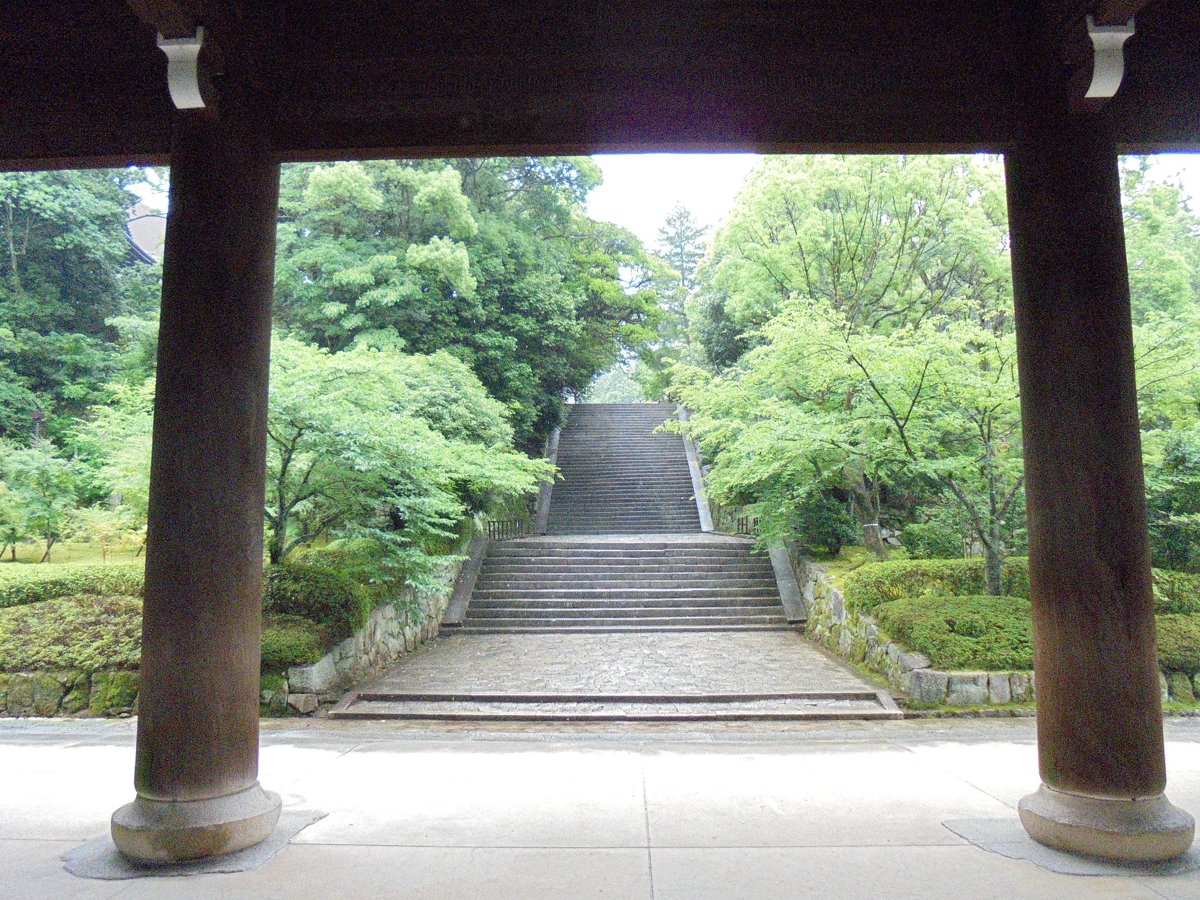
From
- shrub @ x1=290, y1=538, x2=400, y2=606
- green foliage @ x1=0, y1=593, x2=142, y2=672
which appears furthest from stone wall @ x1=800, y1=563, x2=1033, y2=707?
green foliage @ x1=0, y1=593, x2=142, y2=672

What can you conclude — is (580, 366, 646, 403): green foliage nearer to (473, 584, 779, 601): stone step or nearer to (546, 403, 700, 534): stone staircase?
(546, 403, 700, 534): stone staircase

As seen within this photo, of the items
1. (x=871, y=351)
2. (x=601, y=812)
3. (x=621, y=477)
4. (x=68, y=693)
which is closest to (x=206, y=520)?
(x=601, y=812)

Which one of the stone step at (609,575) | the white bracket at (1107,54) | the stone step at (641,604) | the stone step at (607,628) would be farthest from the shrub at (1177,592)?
the white bracket at (1107,54)

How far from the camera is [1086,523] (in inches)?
122

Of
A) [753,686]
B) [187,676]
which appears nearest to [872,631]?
[753,686]

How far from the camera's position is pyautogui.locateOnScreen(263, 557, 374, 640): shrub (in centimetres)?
807

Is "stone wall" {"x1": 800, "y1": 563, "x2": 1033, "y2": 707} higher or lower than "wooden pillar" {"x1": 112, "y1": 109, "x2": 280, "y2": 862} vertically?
lower

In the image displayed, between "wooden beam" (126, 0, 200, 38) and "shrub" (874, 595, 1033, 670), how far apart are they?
7333 millimetres

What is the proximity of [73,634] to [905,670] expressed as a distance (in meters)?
8.17

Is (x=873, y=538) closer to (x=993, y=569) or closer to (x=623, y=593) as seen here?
(x=993, y=569)

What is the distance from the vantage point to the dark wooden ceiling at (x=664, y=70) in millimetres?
3439

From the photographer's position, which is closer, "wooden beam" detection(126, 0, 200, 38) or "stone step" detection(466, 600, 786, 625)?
"wooden beam" detection(126, 0, 200, 38)

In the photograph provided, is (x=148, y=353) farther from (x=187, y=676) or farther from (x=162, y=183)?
(x=187, y=676)

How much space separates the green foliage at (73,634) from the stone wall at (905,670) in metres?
7.34
